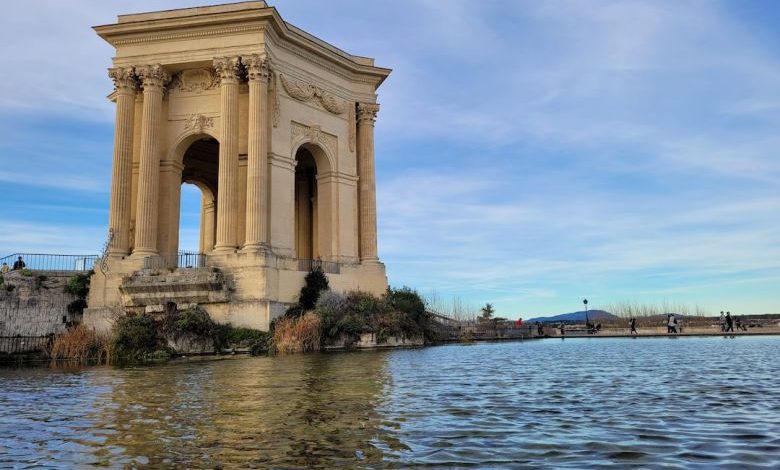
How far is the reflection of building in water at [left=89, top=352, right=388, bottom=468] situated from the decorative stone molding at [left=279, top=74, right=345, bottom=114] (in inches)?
868

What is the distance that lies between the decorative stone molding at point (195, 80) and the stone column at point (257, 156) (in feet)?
8.79

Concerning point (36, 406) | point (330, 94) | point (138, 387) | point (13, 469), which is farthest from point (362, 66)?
point (13, 469)

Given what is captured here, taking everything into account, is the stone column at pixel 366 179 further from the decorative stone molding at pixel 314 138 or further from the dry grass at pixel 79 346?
the dry grass at pixel 79 346

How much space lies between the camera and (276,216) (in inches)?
1262

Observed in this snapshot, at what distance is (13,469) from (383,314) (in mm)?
25322

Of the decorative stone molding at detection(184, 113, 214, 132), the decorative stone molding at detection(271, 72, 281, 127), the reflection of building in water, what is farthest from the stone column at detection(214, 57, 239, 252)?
the reflection of building in water

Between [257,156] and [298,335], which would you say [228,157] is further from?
[298,335]

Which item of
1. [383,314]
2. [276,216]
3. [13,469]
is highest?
[276,216]

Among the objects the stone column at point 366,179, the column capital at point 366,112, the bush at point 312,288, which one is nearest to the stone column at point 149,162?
the bush at point 312,288

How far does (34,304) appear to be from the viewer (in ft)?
92.2

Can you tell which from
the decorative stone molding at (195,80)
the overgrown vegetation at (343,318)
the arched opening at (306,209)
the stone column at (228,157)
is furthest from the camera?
the arched opening at (306,209)

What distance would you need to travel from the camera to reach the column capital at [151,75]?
105ft

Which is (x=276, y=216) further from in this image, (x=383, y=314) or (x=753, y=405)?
(x=753, y=405)

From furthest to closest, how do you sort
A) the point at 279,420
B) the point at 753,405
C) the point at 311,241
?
the point at 311,241 → the point at 753,405 → the point at 279,420
